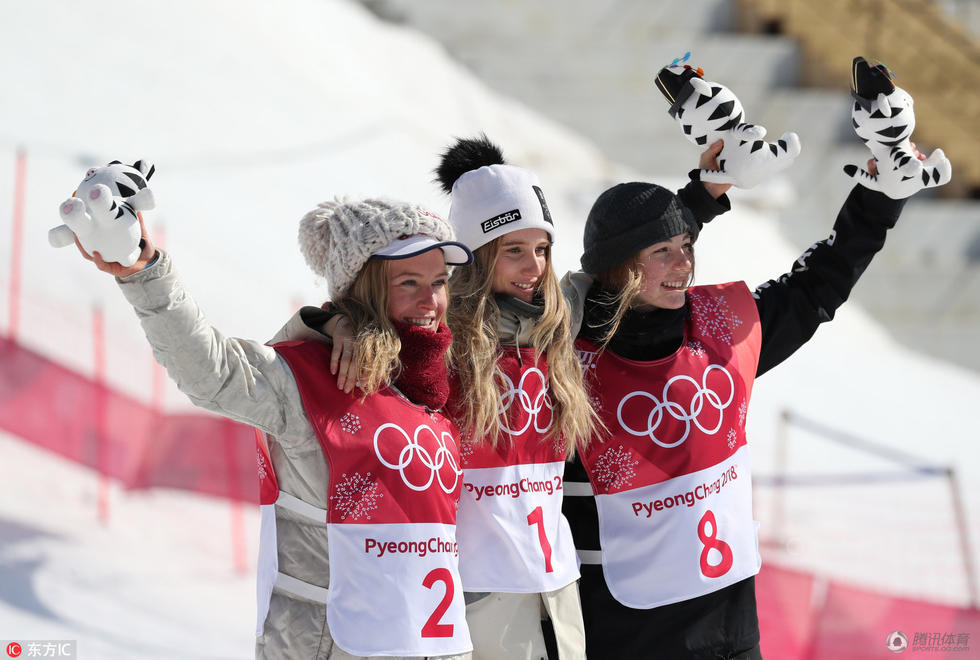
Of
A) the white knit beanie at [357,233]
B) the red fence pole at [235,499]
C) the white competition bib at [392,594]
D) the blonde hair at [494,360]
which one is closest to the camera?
the white competition bib at [392,594]

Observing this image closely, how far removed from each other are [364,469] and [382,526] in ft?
0.36

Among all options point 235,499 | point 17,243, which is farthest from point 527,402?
point 17,243

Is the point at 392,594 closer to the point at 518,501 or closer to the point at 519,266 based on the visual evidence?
the point at 518,501

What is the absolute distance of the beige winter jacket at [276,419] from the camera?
1.79 metres

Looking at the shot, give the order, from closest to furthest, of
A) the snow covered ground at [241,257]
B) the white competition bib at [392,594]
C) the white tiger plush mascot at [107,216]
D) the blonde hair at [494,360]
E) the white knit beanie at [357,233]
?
1. the white tiger plush mascot at [107,216]
2. the white competition bib at [392,594]
3. the white knit beanie at [357,233]
4. the blonde hair at [494,360]
5. the snow covered ground at [241,257]

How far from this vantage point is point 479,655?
2168mm

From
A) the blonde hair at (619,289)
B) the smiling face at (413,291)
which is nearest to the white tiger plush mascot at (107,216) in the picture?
the smiling face at (413,291)

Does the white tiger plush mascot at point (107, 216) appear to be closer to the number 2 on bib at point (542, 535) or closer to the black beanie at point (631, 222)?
the number 2 on bib at point (542, 535)

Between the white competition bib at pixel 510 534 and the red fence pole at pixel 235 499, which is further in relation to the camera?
the red fence pole at pixel 235 499

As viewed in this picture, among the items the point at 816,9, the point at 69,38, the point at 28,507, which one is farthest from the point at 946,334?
the point at 28,507

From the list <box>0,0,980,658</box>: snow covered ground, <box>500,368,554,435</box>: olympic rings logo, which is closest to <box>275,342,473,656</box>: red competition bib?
<box>500,368,554,435</box>: olympic rings logo

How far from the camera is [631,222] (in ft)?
8.04

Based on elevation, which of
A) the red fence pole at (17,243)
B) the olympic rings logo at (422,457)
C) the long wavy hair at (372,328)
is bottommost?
the olympic rings logo at (422,457)

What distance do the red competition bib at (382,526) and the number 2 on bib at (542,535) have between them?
21cm
